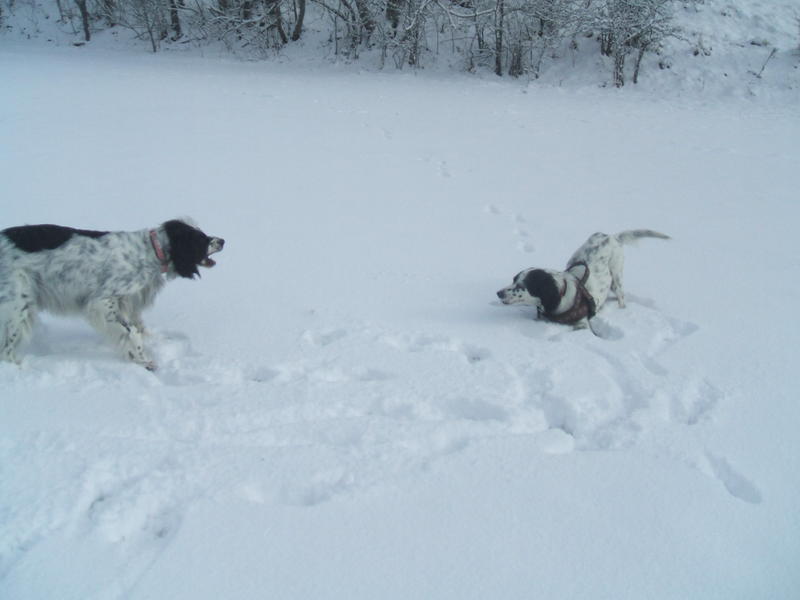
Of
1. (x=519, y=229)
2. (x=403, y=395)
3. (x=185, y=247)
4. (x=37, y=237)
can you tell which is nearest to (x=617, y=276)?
(x=519, y=229)

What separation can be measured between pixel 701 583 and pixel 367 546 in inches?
43.8

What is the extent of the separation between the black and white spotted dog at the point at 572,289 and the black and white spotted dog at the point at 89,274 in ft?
6.76

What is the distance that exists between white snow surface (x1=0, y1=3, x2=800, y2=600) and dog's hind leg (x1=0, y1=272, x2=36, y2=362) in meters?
0.12

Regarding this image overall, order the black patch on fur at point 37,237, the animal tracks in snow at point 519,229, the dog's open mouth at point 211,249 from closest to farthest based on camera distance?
the black patch on fur at point 37,237 < the dog's open mouth at point 211,249 < the animal tracks in snow at point 519,229

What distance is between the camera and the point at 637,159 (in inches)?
275

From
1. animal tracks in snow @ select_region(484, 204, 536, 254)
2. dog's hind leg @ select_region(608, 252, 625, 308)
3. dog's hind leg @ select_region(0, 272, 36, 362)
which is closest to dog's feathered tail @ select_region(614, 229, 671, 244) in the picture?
dog's hind leg @ select_region(608, 252, 625, 308)

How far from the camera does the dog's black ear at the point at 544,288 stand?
353cm

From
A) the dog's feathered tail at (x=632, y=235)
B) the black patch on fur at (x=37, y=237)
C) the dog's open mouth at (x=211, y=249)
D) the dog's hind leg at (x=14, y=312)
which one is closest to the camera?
the dog's hind leg at (x=14, y=312)

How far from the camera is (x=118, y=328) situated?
2980mm

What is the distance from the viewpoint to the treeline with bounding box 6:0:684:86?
10.8 m

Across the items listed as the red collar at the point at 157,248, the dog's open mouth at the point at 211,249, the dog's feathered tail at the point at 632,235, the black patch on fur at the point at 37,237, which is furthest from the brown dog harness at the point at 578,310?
the black patch on fur at the point at 37,237

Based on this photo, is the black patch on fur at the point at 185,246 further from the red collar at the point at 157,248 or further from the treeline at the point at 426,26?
the treeline at the point at 426,26

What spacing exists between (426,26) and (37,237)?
11714mm

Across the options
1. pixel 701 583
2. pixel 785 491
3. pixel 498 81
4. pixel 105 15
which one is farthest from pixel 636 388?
pixel 105 15
